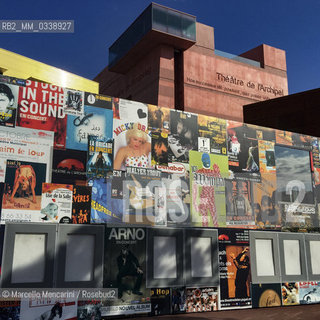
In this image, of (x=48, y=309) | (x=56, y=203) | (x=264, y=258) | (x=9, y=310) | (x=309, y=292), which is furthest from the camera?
(x=309, y=292)

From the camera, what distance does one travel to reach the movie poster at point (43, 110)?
8734mm

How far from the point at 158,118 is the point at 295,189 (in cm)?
555

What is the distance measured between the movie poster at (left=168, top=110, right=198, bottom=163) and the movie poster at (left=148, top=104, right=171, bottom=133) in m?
0.16

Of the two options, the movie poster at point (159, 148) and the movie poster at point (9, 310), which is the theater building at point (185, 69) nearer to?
the movie poster at point (159, 148)

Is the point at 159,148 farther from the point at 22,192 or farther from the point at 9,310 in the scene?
the point at 9,310

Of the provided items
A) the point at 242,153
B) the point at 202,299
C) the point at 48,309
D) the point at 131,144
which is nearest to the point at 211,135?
the point at 242,153

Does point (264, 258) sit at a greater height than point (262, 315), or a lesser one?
greater

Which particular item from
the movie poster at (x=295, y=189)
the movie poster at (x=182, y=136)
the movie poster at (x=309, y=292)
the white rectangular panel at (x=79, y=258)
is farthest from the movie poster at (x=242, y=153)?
the white rectangular panel at (x=79, y=258)

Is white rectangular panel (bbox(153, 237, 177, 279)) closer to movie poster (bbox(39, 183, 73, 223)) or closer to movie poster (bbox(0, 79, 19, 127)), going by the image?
movie poster (bbox(39, 183, 73, 223))

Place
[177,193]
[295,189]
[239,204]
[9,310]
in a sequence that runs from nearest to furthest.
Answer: [9,310]
[177,193]
[239,204]
[295,189]

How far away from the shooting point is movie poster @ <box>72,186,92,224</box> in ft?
28.5

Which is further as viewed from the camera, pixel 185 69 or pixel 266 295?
pixel 185 69

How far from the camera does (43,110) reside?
352 inches

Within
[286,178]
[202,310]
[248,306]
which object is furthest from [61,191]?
[286,178]
